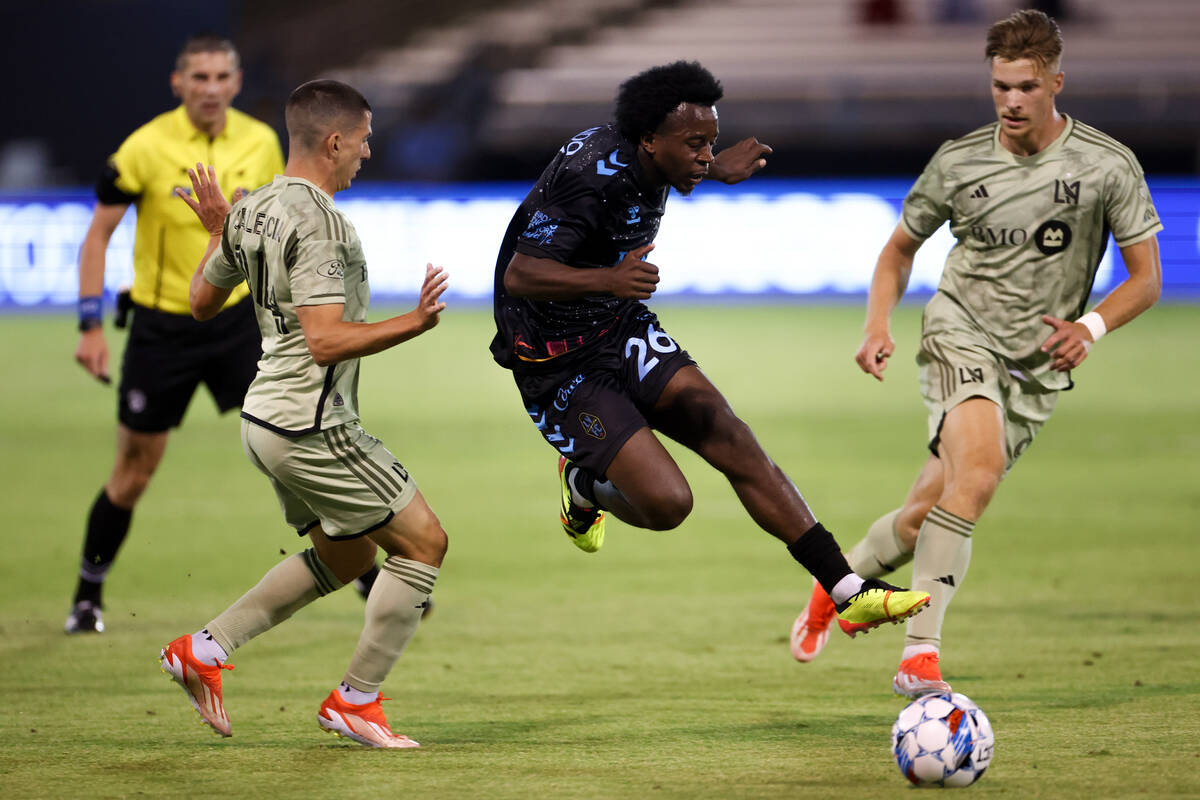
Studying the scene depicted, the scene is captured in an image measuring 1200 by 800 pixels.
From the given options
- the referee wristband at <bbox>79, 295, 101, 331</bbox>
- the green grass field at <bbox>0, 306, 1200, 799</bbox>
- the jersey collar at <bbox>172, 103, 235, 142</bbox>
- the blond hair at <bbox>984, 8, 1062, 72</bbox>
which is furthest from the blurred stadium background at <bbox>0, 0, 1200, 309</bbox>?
the blond hair at <bbox>984, 8, 1062, 72</bbox>

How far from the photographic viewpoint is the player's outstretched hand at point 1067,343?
5.06 metres

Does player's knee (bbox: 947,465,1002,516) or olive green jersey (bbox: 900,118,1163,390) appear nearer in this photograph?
player's knee (bbox: 947,465,1002,516)

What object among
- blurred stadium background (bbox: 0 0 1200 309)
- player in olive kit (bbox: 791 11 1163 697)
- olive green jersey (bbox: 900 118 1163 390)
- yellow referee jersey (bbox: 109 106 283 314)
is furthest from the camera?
blurred stadium background (bbox: 0 0 1200 309)

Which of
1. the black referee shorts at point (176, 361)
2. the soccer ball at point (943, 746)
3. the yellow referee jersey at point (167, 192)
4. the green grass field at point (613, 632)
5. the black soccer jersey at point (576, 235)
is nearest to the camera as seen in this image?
the soccer ball at point (943, 746)

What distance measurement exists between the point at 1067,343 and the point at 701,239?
13.0 meters

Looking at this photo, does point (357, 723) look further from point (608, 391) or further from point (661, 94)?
point (661, 94)

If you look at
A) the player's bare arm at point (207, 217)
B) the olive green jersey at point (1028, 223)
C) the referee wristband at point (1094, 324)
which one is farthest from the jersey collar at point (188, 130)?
the referee wristband at point (1094, 324)

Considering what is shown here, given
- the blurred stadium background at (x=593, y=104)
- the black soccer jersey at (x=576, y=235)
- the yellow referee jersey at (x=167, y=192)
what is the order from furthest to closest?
the blurred stadium background at (x=593, y=104) < the yellow referee jersey at (x=167, y=192) < the black soccer jersey at (x=576, y=235)

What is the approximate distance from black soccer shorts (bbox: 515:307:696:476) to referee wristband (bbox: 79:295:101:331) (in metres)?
2.43

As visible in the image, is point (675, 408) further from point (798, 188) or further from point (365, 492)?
Result: point (798, 188)

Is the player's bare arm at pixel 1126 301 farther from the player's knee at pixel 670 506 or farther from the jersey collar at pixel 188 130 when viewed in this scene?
the jersey collar at pixel 188 130

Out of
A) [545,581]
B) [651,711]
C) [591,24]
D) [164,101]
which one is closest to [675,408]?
[651,711]

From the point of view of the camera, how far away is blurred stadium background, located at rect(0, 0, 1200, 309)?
701 inches

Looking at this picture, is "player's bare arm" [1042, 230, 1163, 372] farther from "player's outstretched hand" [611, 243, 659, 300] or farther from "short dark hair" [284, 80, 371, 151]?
"short dark hair" [284, 80, 371, 151]
